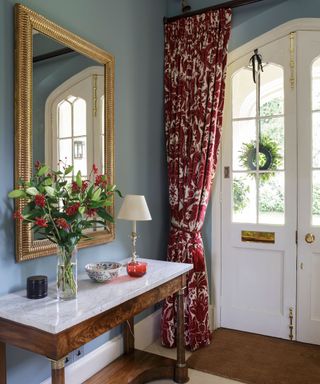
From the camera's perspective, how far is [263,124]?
2.88 metres

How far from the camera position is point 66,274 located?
1.63m

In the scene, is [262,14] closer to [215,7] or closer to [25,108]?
[215,7]

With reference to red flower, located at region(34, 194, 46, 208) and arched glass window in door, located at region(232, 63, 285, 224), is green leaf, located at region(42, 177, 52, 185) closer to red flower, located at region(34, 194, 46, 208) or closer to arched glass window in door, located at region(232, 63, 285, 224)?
red flower, located at region(34, 194, 46, 208)

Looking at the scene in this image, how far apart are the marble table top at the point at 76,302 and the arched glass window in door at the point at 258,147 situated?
3.89 feet

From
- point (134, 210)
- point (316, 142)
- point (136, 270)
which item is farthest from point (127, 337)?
point (316, 142)

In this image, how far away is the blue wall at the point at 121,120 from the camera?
171 cm

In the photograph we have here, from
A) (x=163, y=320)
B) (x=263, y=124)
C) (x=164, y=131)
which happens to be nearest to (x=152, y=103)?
(x=164, y=131)

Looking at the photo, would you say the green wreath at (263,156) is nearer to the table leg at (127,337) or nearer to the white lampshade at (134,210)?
the white lampshade at (134,210)

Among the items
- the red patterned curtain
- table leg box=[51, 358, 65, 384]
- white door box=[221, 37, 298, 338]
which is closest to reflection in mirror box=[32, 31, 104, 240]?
table leg box=[51, 358, 65, 384]

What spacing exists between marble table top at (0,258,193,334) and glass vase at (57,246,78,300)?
39 millimetres

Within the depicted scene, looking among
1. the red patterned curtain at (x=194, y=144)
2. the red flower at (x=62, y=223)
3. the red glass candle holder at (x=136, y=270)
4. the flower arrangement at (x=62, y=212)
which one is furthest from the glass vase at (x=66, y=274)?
the red patterned curtain at (x=194, y=144)

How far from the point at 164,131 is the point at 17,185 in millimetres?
1615

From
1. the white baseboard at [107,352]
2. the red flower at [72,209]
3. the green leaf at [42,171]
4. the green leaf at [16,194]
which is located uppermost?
the green leaf at [42,171]

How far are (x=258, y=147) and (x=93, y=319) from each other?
78.6 inches
